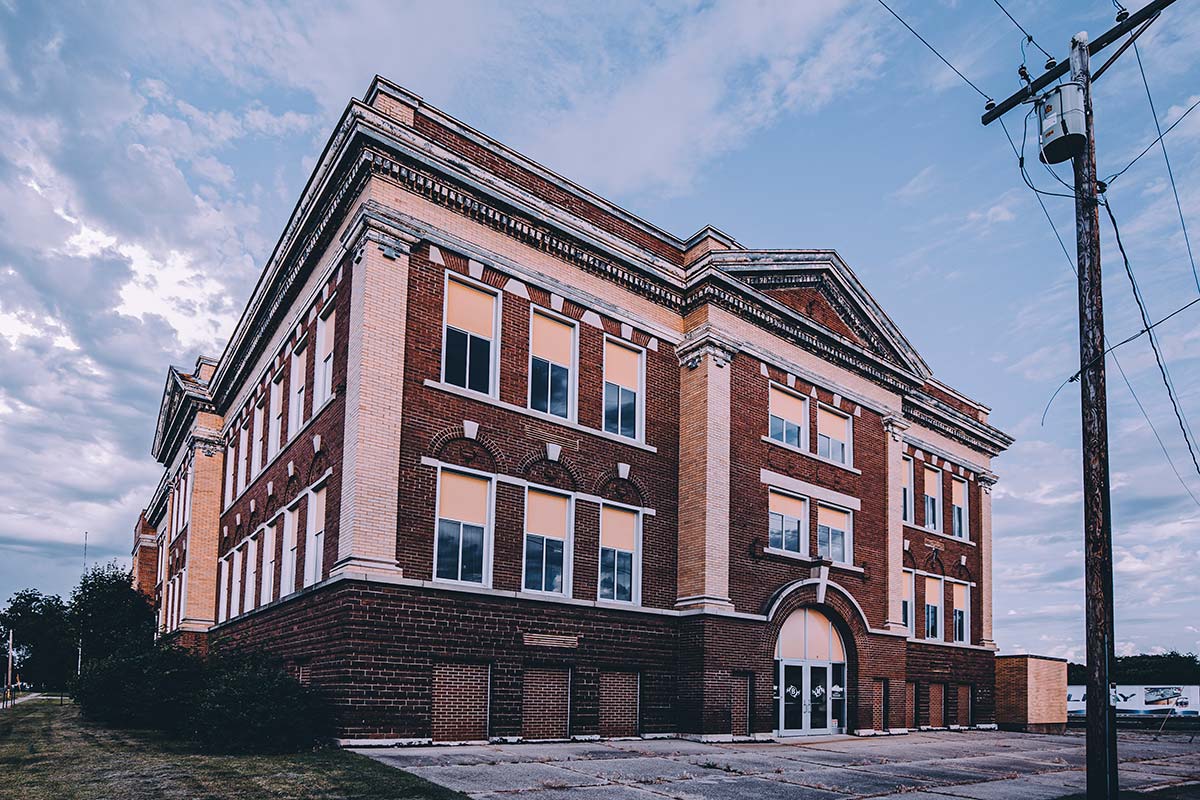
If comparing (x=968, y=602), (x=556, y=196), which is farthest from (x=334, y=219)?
(x=968, y=602)

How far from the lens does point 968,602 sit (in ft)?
120

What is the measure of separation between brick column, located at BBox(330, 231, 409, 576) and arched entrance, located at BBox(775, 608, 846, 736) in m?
11.7

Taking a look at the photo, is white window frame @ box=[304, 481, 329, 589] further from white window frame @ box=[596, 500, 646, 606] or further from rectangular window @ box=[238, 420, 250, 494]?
rectangular window @ box=[238, 420, 250, 494]

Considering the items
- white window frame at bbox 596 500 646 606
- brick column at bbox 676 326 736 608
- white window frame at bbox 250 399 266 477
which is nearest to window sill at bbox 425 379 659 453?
brick column at bbox 676 326 736 608

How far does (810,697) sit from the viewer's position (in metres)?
26.0

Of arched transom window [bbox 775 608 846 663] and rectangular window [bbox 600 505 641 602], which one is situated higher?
rectangular window [bbox 600 505 641 602]

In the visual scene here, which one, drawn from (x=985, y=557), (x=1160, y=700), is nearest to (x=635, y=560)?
(x=985, y=557)

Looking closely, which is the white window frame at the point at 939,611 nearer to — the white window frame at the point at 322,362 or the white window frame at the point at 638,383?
the white window frame at the point at 638,383

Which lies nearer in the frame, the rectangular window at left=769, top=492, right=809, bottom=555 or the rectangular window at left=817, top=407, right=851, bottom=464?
the rectangular window at left=769, top=492, right=809, bottom=555

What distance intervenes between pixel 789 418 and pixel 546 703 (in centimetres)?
1112

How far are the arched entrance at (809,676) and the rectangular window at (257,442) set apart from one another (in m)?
15.3

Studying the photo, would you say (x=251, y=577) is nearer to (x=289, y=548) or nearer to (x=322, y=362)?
(x=289, y=548)

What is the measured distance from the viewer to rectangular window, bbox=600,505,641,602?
2236cm

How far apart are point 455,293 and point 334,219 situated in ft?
11.2
